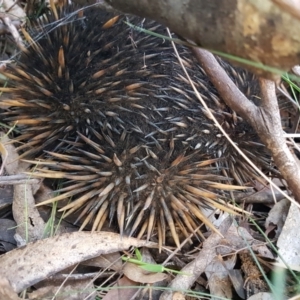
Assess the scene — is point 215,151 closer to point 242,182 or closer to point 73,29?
point 242,182

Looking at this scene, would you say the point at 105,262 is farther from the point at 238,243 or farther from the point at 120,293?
the point at 238,243

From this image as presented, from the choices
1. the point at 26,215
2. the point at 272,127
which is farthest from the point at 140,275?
the point at 272,127

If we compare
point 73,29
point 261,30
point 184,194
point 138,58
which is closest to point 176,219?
point 184,194

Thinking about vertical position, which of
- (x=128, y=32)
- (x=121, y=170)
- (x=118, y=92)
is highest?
(x=128, y=32)

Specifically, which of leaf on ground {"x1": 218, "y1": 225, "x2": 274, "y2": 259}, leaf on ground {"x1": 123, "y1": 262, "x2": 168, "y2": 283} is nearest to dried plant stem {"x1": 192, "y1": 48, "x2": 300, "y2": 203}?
leaf on ground {"x1": 218, "y1": 225, "x2": 274, "y2": 259}

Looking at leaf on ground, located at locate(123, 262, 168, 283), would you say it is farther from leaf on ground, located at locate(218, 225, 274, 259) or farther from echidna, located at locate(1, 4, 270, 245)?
leaf on ground, located at locate(218, 225, 274, 259)

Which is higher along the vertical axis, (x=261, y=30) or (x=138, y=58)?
(x=261, y=30)

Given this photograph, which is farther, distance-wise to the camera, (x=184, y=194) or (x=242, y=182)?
(x=242, y=182)
